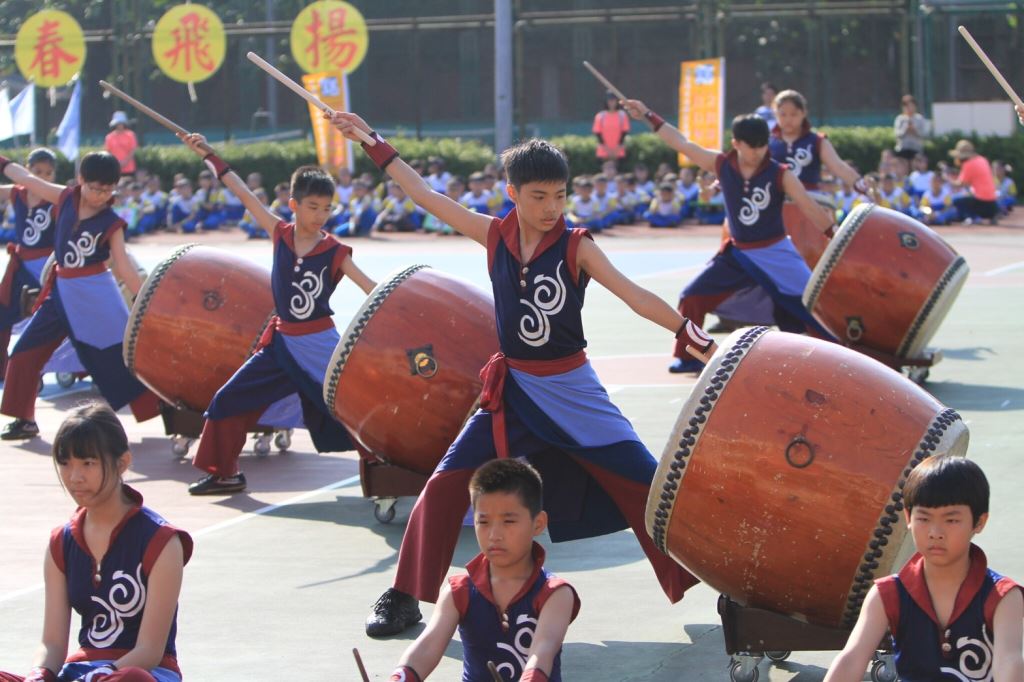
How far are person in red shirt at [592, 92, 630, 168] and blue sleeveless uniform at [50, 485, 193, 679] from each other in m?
19.6

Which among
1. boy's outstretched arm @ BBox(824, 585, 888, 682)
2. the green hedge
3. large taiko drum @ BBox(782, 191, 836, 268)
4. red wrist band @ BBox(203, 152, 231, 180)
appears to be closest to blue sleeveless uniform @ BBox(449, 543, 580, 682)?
boy's outstretched arm @ BBox(824, 585, 888, 682)

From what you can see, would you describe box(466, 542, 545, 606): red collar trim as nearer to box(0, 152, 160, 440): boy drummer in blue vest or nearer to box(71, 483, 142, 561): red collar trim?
box(71, 483, 142, 561): red collar trim

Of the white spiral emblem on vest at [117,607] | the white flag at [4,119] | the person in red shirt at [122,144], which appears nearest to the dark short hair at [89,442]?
the white spiral emblem on vest at [117,607]

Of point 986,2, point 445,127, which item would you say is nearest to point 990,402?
point 986,2

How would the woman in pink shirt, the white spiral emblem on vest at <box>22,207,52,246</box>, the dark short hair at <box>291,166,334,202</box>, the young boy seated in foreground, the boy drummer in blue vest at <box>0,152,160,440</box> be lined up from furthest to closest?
1. the woman in pink shirt
2. the white spiral emblem on vest at <box>22,207,52,246</box>
3. the boy drummer in blue vest at <box>0,152,160,440</box>
4. the dark short hair at <box>291,166,334,202</box>
5. the young boy seated in foreground

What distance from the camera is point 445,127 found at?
32.2 meters

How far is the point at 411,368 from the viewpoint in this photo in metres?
6.38

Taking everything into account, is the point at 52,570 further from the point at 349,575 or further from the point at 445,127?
the point at 445,127

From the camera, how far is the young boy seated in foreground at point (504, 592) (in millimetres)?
3938

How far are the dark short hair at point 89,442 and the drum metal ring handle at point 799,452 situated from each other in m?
1.75

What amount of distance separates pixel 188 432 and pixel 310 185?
182 cm

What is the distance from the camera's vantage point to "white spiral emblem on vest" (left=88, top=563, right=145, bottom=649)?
4020 millimetres

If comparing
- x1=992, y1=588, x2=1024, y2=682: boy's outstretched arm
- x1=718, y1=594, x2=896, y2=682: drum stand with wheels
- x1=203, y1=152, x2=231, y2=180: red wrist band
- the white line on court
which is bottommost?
the white line on court

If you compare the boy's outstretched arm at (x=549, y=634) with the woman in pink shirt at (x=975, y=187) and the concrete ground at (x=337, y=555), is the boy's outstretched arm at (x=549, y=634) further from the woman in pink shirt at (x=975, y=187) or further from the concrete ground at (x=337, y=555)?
the woman in pink shirt at (x=975, y=187)
